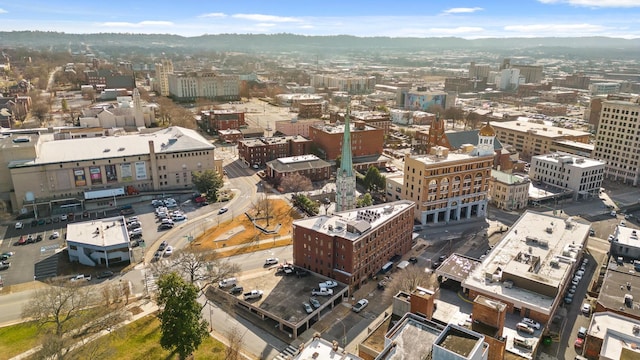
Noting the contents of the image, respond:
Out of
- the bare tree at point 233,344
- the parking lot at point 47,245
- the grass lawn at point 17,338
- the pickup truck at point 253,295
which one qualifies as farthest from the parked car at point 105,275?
the bare tree at point 233,344

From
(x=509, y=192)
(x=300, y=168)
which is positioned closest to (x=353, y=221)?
(x=300, y=168)

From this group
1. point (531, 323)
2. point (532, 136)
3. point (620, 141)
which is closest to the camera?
point (531, 323)

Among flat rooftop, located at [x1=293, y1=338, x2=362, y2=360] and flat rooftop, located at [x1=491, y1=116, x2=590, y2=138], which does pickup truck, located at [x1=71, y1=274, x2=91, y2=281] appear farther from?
flat rooftop, located at [x1=491, y1=116, x2=590, y2=138]

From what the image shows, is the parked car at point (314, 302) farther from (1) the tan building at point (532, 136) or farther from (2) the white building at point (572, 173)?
(1) the tan building at point (532, 136)

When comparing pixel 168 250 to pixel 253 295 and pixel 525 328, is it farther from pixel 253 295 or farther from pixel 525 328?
pixel 525 328


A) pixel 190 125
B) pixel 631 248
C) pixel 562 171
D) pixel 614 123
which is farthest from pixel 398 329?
pixel 190 125

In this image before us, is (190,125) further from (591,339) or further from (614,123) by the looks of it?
(591,339)

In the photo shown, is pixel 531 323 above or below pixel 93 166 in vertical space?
below
